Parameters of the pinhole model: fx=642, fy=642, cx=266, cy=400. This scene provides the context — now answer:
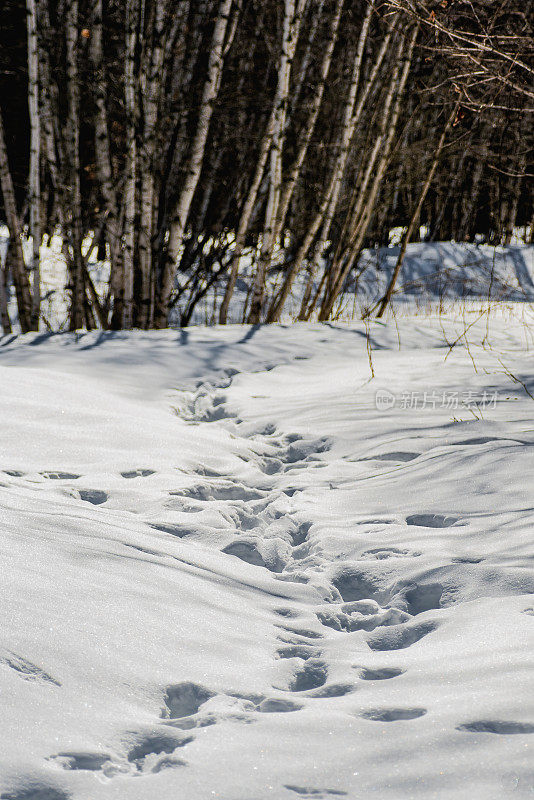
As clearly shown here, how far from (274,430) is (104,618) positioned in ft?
6.83

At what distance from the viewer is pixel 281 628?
5.65 feet

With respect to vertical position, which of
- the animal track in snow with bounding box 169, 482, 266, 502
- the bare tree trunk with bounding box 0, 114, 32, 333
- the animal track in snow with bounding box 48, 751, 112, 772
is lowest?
the animal track in snow with bounding box 169, 482, 266, 502

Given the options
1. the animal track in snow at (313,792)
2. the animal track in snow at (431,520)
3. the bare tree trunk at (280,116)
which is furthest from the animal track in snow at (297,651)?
the bare tree trunk at (280,116)

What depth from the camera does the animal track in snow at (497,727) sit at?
1.18m

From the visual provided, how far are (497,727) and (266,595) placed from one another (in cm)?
81

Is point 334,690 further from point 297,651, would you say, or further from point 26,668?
point 26,668

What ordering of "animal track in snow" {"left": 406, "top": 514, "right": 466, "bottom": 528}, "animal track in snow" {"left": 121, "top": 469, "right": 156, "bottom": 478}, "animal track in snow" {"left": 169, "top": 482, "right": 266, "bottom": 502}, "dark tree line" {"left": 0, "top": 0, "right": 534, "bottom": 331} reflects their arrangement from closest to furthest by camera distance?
1. "animal track in snow" {"left": 406, "top": 514, "right": 466, "bottom": 528}
2. "animal track in snow" {"left": 169, "top": 482, "right": 266, "bottom": 502}
3. "animal track in snow" {"left": 121, "top": 469, "right": 156, "bottom": 478}
4. "dark tree line" {"left": 0, "top": 0, "right": 534, "bottom": 331}

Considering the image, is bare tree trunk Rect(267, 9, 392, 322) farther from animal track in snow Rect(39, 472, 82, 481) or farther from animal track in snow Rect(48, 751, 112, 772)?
animal track in snow Rect(48, 751, 112, 772)

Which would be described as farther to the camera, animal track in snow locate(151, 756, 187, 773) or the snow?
the snow

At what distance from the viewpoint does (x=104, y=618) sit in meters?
1.55

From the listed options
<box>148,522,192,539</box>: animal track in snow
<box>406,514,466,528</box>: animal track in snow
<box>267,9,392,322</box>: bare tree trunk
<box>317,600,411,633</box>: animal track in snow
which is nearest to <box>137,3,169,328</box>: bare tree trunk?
<box>267,9,392,322</box>: bare tree trunk

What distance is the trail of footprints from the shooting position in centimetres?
118

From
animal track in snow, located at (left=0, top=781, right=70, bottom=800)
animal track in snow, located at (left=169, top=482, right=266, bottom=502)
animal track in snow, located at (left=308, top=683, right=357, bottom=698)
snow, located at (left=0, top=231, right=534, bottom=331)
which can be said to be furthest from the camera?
snow, located at (left=0, top=231, right=534, bottom=331)

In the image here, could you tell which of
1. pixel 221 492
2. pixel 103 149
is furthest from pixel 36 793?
pixel 103 149
